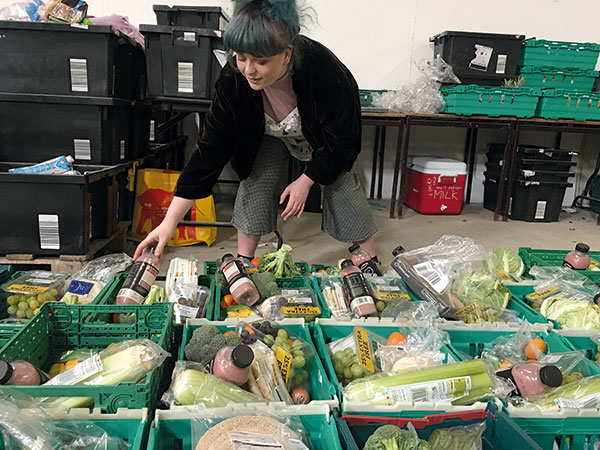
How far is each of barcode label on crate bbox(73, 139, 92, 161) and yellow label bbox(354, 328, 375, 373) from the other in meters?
2.02

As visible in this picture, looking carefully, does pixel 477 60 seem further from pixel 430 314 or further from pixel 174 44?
pixel 430 314

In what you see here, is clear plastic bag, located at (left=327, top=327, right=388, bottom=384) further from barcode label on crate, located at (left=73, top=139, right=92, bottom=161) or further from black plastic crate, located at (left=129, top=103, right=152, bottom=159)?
black plastic crate, located at (left=129, top=103, right=152, bottom=159)

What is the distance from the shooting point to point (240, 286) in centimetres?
145

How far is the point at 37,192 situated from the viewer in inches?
88.4

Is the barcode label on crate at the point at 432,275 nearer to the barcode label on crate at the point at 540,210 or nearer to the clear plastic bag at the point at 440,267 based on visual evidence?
the clear plastic bag at the point at 440,267

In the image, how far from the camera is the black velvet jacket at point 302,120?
167 cm

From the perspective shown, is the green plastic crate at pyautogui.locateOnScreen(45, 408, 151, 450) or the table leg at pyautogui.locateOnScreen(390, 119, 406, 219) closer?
the green plastic crate at pyautogui.locateOnScreen(45, 408, 151, 450)

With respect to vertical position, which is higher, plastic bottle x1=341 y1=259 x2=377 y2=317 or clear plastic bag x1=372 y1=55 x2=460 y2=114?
clear plastic bag x1=372 y1=55 x2=460 y2=114

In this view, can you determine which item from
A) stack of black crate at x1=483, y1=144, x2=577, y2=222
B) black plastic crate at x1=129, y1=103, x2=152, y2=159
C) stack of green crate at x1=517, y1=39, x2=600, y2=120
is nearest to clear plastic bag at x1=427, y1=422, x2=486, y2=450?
black plastic crate at x1=129, y1=103, x2=152, y2=159

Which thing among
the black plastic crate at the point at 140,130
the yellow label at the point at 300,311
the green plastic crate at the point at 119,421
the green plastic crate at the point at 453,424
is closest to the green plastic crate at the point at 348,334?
the green plastic crate at the point at 453,424

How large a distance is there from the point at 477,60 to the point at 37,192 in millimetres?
3733

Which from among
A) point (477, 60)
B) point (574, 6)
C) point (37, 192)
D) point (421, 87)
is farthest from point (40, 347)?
point (574, 6)

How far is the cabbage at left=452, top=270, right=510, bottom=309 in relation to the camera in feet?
4.99

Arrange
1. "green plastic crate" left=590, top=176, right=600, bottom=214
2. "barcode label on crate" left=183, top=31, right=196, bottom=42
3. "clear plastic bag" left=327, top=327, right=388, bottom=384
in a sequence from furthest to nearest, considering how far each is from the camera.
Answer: "green plastic crate" left=590, top=176, right=600, bottom=214
"barcode label on crate" left=183, top=31, right=196, bottom=42
"clear plastic bag" left=327, top=327, right=388, bottom=384
